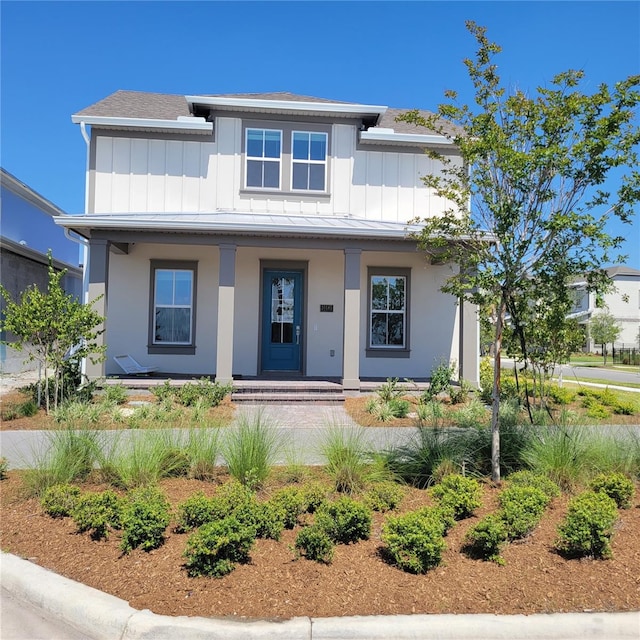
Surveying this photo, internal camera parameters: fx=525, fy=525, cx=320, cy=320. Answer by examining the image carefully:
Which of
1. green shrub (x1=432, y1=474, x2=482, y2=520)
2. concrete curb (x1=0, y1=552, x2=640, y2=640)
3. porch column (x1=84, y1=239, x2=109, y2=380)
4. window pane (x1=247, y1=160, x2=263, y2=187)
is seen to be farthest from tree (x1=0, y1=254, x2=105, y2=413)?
green shrub (x1=432, y1=474, x2=482, y2=520)

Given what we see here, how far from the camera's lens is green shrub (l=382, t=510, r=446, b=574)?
11.4 ft

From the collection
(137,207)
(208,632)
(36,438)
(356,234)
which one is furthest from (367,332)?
(208,632)

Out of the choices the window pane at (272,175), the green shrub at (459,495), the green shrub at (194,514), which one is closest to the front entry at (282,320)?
the window pane at (272,175)

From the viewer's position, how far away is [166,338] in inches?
530

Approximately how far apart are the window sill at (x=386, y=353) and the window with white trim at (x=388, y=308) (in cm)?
13

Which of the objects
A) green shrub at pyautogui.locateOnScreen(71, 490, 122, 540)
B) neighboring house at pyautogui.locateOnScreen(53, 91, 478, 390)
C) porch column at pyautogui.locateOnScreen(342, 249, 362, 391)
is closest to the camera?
green shrub at pyautogui.locateOnScreen(71, 490, 122, 540)

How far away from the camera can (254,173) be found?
1329 centimetres

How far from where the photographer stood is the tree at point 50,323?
8.73 m

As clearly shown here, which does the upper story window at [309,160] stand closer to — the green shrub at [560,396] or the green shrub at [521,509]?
the green shrub at [560,396]

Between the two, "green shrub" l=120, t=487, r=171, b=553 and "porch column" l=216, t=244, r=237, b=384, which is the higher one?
"porch column" l=216, t=244, r=237, b=384

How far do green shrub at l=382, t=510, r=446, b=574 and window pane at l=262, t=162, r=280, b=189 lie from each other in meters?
10.9

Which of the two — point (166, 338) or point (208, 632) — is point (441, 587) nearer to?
point (208, 632)

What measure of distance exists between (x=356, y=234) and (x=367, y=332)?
332 cm

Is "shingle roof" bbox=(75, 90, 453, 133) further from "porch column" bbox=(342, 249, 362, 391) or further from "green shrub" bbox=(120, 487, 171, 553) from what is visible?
"green shrub" bbox=(120, 487, 171, 553)
